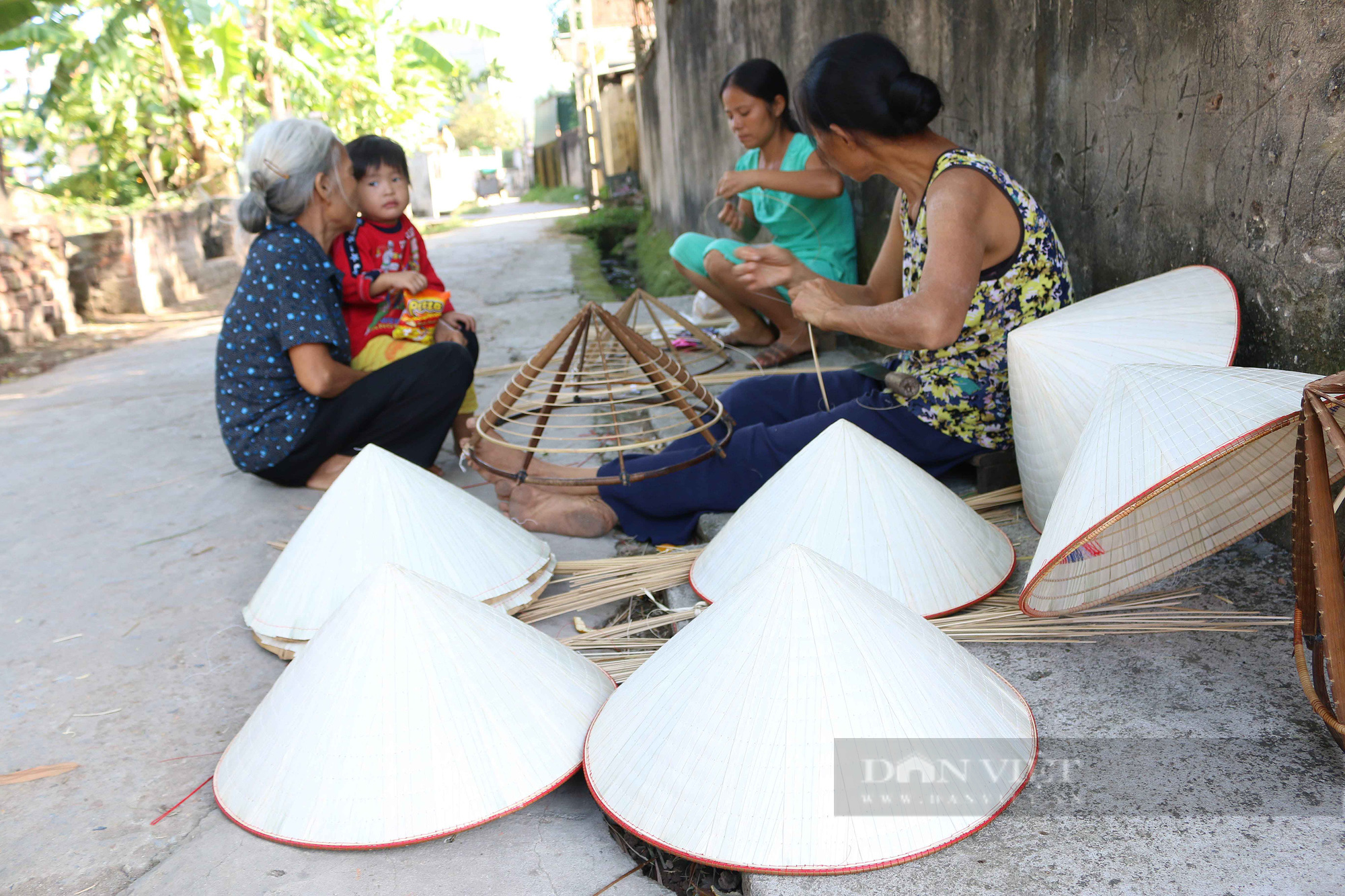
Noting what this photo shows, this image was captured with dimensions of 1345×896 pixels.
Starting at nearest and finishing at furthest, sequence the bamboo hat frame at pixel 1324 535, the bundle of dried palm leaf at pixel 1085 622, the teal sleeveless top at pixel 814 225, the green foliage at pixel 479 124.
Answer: the bamboo hat frame at pixel 1324 535
the bundle of dried palm leaf at pixel 1085 622
the teal sleeveless top at pixel 814 225
the green foliage at pixel 479 124

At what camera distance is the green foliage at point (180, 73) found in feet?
23.1

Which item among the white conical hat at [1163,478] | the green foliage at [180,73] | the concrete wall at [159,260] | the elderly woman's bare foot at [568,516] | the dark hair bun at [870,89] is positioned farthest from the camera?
the green foliage at [180,73]

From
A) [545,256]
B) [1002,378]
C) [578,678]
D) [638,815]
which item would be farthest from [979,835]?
[545,256]

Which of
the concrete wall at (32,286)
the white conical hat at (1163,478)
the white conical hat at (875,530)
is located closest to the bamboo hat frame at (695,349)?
the white conical hat at (875,530)

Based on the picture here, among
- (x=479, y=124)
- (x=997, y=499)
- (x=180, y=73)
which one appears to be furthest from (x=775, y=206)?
(x=479, y=124)

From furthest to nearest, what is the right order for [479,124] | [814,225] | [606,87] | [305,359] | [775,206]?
[479,124], [606,87], [775,206], [814,225], [305,359]

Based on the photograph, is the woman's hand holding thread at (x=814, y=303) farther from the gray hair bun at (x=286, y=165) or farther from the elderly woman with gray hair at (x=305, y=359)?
the gray hair bun at (x=286, y=165)

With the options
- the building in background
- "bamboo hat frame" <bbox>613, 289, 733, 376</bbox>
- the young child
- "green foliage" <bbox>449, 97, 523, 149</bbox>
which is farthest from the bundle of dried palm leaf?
"green foliage" <bbox>449, 97, 523, 149</bbox>

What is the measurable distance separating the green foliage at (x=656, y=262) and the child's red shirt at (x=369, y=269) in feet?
6.18

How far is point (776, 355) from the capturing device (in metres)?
3.35

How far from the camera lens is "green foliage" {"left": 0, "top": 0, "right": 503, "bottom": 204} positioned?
705 centimetres

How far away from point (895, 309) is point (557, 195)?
19707mm
